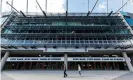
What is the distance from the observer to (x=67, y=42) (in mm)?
47750

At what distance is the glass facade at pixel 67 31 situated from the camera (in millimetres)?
47125

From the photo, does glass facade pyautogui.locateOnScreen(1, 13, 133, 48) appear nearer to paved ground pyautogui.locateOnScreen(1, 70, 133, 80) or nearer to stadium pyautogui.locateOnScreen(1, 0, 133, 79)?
stadium pyautogui.locateOnScreen(1, 0, 133, 79)

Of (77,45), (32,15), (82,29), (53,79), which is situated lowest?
(53,79)

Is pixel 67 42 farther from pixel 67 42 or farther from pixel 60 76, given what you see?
pixel 60 76

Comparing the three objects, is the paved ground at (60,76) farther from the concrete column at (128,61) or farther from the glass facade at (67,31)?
the glass facade at (67,31)

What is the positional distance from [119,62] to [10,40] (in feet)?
70.0

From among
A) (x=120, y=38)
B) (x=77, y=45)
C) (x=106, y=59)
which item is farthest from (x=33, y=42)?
(x=120, y=38)

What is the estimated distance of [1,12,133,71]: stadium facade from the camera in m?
44.8

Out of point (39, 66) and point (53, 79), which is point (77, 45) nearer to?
point (39, 66)

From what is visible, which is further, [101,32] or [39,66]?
[101,32]

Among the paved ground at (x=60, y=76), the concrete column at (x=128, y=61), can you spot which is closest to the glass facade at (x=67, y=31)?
the concrete column at (x=128, y=61)

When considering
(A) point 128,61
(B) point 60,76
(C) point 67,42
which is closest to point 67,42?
(C) point 67,42

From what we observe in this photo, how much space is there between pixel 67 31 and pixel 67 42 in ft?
12.8

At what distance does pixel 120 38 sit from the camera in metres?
49.0
